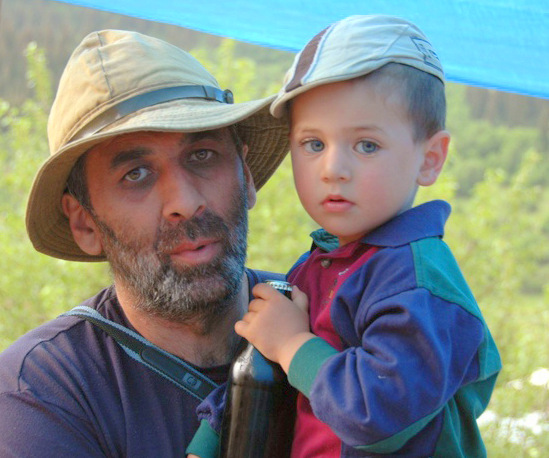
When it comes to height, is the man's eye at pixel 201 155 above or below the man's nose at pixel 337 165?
below

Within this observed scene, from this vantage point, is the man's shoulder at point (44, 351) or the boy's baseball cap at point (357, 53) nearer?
the boy's baseball cap at point (357, 53)

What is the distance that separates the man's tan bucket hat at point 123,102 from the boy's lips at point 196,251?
32 cm

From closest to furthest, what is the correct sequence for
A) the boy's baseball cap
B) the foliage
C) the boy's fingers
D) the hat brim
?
→ the boy's baseball cap, the boy's fingers, the hat brim, the foliage

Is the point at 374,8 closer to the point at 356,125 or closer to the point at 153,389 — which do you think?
the point at 356,125

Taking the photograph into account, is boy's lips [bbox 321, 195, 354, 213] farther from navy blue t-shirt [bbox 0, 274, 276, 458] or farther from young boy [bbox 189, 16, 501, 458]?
navy blue t-shirt [bbox 0, 274, 276, 458]

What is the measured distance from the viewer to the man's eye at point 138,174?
240 cm

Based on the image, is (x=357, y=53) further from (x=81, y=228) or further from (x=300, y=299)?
(x=81, y=228)

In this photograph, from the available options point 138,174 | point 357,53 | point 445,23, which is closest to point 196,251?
point 138,174

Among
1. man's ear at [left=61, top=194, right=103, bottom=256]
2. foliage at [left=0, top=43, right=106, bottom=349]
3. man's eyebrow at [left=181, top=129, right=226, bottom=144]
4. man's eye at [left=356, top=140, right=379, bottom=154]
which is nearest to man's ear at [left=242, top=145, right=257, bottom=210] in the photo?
man's eyebrow at [left=181, top=129, right=226, bottom=144]

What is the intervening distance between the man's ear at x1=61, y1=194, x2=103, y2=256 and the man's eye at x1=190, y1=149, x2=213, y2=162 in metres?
0.45

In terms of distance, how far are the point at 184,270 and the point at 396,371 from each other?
0.89 meters

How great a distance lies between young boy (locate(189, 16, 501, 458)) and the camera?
1629 mm

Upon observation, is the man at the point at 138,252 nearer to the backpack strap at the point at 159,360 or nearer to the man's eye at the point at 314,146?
the backpack strap at the point at 159,360

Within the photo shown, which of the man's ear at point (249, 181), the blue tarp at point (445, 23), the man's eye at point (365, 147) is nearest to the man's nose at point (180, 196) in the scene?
the man's ear at point (249, 181)
